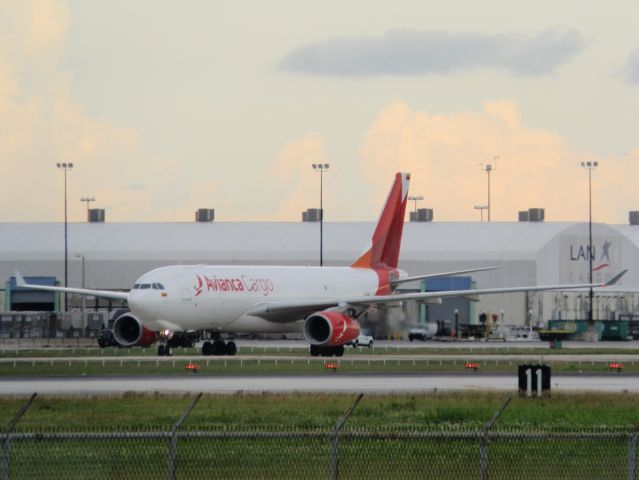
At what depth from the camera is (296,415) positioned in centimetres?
3709

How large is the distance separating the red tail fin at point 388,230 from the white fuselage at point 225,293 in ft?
13.8

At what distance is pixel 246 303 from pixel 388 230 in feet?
49.1

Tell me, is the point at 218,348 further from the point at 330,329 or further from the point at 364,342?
the point at 364,342

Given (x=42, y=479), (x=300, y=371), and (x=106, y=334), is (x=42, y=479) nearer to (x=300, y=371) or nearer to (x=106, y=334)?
(x=300, y=371)

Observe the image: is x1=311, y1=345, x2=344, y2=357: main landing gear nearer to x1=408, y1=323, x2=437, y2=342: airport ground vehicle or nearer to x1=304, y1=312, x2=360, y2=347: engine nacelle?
x1=304, y1=312, x2=360, y2=347: engine nacelle

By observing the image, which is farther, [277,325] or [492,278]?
[492,278]

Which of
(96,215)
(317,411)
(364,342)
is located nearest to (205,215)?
(96,215)

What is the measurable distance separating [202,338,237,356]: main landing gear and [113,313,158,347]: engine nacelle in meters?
2.79

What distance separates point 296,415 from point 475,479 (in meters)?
11.7

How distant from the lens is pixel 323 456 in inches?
1125

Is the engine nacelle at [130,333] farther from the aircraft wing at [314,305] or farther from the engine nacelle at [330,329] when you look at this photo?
the engine nacelle at [330,329]

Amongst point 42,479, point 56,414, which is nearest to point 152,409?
point 56,414

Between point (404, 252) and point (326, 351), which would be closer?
point (326, 351)

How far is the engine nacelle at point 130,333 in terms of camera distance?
7619 cm
